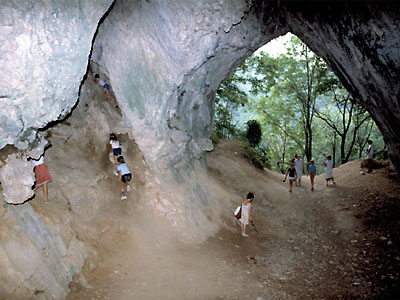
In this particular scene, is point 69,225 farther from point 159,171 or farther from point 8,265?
point 159,171

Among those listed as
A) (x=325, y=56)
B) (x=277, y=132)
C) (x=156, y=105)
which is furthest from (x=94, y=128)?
(x=277, y=132)

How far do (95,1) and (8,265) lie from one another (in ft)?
17.1

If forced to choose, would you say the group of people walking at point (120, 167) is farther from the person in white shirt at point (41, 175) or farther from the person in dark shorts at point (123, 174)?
the person in white shirt at point (41, 175)

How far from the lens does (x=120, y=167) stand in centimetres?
809

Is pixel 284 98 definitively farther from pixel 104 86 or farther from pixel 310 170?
pixel 104 86

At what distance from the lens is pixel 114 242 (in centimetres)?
685

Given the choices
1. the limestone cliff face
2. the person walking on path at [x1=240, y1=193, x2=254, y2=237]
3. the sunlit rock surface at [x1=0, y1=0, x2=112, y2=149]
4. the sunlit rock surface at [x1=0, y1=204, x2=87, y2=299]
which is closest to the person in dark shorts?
the limestone cliff face

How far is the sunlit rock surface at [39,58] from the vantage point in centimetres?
472

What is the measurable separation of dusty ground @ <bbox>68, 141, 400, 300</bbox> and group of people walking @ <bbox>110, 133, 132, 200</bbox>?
445 millimetres

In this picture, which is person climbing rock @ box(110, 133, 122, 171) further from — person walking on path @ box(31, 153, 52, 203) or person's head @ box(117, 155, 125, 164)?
person walking on path @ box(31, 153, 52, 203)

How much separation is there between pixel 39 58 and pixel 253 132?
18.1 metres

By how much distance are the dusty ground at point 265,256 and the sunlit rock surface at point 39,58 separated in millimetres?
3137

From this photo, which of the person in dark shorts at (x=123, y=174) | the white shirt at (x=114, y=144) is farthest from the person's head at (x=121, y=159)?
the white shirt at (x=114, y=144)

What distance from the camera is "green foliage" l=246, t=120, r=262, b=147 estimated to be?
21.7 meters
